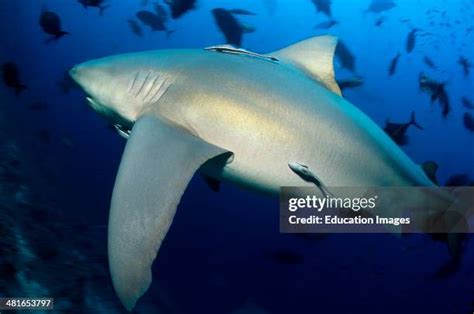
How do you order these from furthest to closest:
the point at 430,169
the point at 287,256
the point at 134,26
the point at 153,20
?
the point at 134,26, the point at 153,20, the point at 287,256, the point at 430,169

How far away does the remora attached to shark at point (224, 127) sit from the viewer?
6.69 ft

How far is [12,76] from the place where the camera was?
6176 millimetres

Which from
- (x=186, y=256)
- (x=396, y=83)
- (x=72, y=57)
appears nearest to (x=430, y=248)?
(x=396, y=83)

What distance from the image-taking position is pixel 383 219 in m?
2.77

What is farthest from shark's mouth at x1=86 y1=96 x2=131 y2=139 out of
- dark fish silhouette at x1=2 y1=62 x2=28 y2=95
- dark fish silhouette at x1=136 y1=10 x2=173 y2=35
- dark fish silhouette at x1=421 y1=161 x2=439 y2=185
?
dark fish silhouette at x1=136 y1=10 x2=173 y2=35

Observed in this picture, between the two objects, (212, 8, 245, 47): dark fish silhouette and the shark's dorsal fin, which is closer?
the shark's dorsal fin

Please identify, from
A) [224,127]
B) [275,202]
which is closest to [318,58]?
[224,127]

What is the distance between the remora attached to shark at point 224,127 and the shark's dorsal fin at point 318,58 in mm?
60

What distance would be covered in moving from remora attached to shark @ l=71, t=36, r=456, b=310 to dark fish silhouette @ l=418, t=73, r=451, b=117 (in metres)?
4.47

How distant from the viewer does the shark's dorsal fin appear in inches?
112

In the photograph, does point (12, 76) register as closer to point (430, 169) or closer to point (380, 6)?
point (430, 169)

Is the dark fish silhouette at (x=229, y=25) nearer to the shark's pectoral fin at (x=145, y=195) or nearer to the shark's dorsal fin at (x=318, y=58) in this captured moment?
the shark's dorsal fin at (x=318, y=58)

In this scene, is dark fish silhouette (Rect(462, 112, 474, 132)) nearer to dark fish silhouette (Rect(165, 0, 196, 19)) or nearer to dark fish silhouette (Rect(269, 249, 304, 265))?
dark fish silhouette (Rect(269, 249, 304, 265))

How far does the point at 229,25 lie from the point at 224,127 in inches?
167
